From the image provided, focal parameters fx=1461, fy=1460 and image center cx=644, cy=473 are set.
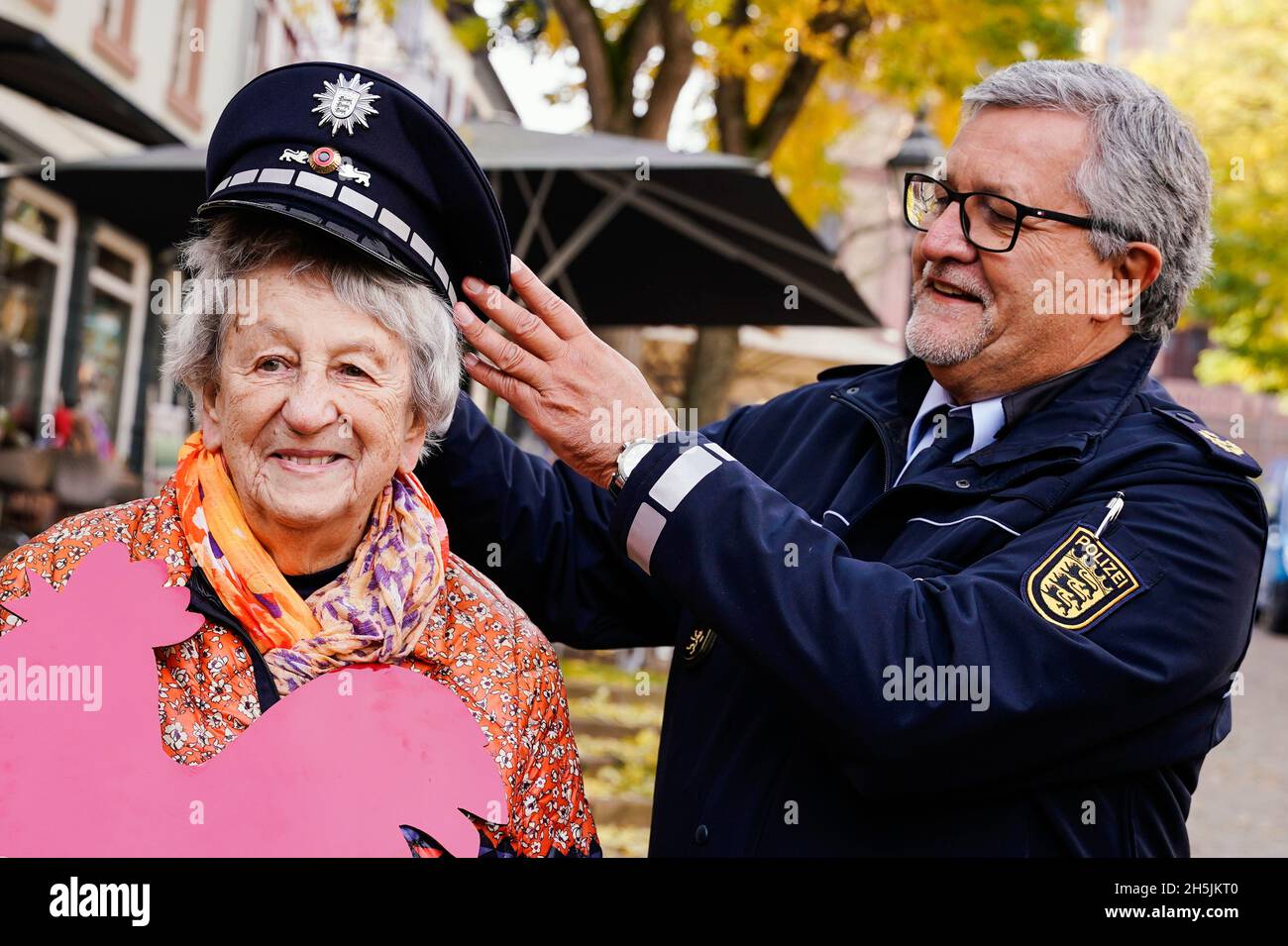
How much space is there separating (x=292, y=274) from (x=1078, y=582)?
3.84 ft

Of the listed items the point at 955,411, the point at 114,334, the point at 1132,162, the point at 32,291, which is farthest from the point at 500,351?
the point at 114,334

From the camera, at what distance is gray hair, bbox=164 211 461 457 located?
6.60 feet

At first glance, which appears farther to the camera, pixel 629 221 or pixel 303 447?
pixel 629 221

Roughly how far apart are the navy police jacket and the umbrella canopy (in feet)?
13.1

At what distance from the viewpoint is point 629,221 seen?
7473 mm

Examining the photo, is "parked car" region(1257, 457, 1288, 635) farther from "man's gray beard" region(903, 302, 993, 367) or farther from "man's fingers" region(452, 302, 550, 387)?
"man's fingers" region(452, 302, 550, 387)

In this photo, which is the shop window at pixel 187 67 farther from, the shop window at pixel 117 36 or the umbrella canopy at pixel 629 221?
the umbrella canopy at pixel 629 221

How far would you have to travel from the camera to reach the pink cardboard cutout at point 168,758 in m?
1.83

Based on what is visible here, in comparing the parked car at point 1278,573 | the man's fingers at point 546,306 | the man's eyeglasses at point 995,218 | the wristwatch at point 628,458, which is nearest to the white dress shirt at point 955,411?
the man's eyeglasses at point 995,218

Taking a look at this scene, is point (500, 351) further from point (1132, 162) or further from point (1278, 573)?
point (1278, 573)

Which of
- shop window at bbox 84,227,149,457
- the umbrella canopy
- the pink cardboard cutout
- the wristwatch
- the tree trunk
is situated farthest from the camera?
shop window at bbox 84,227,149,457

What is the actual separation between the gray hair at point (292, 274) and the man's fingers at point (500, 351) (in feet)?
0.07

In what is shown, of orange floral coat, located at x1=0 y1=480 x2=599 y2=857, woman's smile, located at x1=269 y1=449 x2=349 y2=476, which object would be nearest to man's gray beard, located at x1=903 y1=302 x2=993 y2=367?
orange floral coat, located at x1=0 y1=480 x2=599 y2=857

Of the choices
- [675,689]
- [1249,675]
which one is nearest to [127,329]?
[1249,675]
